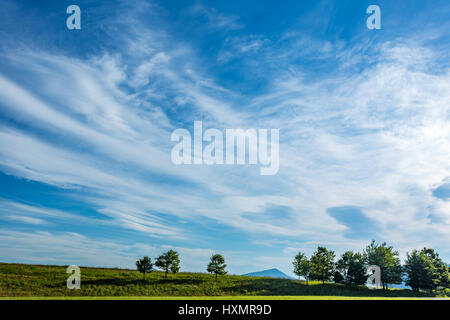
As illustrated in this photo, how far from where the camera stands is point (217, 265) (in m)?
72.0

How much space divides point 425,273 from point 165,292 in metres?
68.7

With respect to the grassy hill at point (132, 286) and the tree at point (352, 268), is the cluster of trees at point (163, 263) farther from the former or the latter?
the tree at point (352, 268)

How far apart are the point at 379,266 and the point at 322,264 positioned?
15.3 meters

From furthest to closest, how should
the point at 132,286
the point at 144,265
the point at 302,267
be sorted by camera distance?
1. the point at 302,267
2. the point at 144,265
3. the point at 132,286

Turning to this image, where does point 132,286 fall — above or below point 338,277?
above

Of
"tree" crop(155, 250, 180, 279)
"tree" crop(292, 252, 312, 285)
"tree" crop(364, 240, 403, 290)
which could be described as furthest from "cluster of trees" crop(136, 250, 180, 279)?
"tree" crop(364, 240, 403, 290)

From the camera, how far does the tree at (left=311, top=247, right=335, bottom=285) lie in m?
77.1

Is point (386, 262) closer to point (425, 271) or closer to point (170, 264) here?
point (425, 271)

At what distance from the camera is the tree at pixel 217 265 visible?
7162 centimetres

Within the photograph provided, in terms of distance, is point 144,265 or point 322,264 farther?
point 322,264

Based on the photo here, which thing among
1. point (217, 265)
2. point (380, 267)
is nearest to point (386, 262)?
point (380, 267)

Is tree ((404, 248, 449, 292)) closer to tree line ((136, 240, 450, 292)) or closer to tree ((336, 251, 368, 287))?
tree line ((136, 240, 450, 292))
